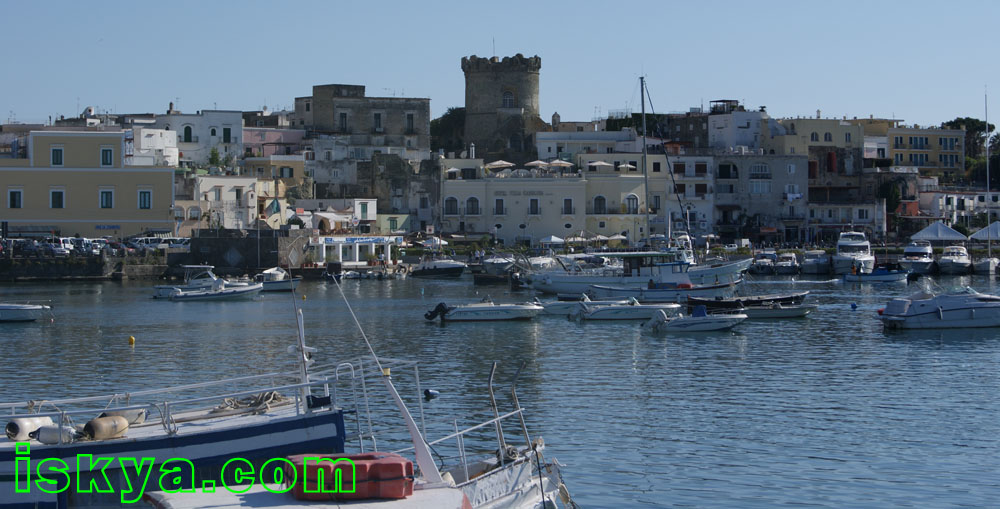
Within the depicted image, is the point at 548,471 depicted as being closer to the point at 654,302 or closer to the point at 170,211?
the point at 654,302

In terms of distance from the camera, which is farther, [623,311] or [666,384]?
[623,311]

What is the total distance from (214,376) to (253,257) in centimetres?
4247

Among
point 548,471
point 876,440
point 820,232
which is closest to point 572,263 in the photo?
point 820,232

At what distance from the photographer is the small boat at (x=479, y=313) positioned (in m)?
45.9

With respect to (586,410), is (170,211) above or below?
above

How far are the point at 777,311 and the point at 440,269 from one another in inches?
1242

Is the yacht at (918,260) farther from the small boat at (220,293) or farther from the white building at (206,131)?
the white building at (206,131)

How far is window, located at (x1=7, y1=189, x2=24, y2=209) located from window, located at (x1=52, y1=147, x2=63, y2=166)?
9.05 feet

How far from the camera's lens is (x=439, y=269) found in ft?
246

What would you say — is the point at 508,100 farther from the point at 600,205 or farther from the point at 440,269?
the point at 440,269

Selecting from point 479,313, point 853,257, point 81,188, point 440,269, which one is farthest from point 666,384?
point 81,188

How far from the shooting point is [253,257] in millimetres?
73562

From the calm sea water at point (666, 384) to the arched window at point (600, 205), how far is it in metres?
34.8

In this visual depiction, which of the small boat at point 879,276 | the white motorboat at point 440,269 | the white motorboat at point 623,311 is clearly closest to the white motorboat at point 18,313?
the white motorboat at point 623,311
